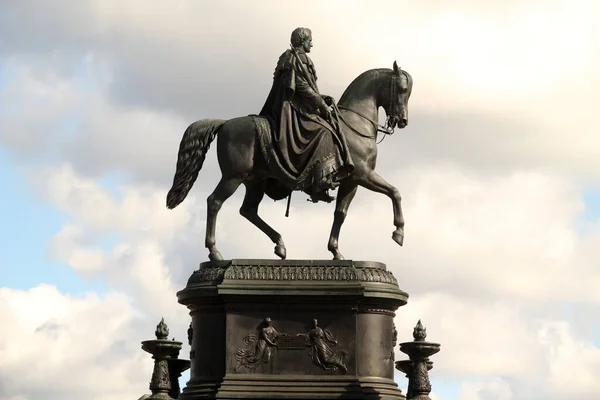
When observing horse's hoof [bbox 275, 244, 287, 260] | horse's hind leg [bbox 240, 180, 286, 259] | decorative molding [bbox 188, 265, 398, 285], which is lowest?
decorative molding [bbox 188, 265, 398, 285]

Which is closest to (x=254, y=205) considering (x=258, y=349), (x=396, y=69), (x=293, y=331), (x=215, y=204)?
(x=215, y=204)

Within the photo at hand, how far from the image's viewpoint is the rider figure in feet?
141

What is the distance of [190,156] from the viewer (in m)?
43.7

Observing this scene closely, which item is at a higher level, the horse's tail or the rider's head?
the rider's head

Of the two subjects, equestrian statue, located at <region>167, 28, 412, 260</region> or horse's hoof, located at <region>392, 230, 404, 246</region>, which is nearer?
equestrian statue, located at <region>167, 28, 412, 260</region>

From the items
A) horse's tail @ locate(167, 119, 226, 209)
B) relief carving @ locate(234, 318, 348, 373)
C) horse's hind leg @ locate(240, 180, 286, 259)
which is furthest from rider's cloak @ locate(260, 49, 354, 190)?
relief carving @ locate(234, 318, 348, 373)

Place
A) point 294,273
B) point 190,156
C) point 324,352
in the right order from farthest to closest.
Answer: point 190,156
point 294,273
point 324,352

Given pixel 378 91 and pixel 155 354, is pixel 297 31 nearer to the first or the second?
pixel 378 91

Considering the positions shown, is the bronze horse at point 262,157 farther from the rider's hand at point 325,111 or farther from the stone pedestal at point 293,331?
the stone pedestal at point 293,331

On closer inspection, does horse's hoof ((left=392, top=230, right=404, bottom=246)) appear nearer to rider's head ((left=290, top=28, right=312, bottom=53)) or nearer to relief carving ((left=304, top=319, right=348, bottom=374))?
relief carving ((left=304, top=319, right=348, bottom=374))

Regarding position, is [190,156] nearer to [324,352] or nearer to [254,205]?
[254,205]

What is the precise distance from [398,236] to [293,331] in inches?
105

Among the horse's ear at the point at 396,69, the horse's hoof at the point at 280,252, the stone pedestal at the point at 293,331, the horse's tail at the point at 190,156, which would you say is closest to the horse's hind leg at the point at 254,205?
the horse's hoof at the point at 280,252

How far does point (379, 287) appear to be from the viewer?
42.6 m
